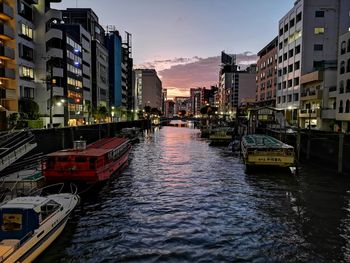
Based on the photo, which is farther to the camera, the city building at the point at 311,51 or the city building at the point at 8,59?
the city building at the point at 311,51

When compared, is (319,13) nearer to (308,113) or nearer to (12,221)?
(308,113)

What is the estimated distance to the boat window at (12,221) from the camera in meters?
15.0

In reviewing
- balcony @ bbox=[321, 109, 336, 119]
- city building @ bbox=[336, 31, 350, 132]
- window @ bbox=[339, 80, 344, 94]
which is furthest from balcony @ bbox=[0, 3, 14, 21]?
balcony @ bbox=[321, 109, 336, 119]

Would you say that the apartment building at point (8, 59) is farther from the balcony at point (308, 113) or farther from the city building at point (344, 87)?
the balcony at point (308, 113)

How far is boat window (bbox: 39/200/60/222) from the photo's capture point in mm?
16641

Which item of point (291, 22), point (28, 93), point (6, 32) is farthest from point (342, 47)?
point (28, 93)

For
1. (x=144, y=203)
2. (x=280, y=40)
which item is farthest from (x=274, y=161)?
(x=280, y=40)

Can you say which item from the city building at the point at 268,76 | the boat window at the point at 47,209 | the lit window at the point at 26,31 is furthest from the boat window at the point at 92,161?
the city building at the point at 268,76

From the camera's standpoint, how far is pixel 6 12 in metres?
56.8

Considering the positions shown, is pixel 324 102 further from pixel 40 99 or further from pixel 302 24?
pixel 40 99

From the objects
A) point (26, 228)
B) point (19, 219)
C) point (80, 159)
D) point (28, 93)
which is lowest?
point (26, 228)

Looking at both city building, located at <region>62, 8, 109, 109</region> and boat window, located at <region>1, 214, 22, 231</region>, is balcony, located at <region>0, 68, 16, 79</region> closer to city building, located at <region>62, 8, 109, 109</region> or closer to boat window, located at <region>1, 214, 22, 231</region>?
boat window, located at <region>1, 214, 22, 231</region>

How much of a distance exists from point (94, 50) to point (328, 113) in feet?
285

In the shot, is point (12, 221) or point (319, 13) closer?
point (12, 221)
